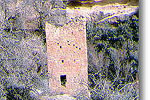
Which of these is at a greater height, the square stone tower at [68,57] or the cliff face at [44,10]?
the cliff face at [44,10]

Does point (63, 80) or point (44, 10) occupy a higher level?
point (44, 10)

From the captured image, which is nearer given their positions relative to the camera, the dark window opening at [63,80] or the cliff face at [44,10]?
the cliff face at [44,10]

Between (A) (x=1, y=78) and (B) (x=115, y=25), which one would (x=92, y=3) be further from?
(A) (x=1, y=78)

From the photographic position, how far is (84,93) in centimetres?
198

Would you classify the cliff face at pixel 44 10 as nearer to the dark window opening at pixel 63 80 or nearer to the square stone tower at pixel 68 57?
the square stone tower at pixel 68 57

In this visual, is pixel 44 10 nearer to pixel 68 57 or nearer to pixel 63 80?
pixel 68 57

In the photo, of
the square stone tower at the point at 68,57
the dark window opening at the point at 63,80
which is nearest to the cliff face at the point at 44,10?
the square stone tower at the point at 68,57

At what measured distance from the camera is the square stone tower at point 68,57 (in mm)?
1883

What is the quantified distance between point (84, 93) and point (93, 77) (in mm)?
198

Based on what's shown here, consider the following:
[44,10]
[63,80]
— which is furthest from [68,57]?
[44,10]

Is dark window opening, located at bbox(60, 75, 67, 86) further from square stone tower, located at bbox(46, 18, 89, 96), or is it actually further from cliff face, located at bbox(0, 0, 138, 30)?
cliff face, located at bbox(0, 0, 138, 30)

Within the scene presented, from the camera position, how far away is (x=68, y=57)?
1.93 m

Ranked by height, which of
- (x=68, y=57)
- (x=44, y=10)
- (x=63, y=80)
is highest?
(x=44, y=10)

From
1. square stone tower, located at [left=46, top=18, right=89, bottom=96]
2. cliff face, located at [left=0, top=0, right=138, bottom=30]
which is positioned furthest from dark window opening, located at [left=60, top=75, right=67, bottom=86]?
cliff face, located at [left=0, top=0, right=138, bottom=30]
